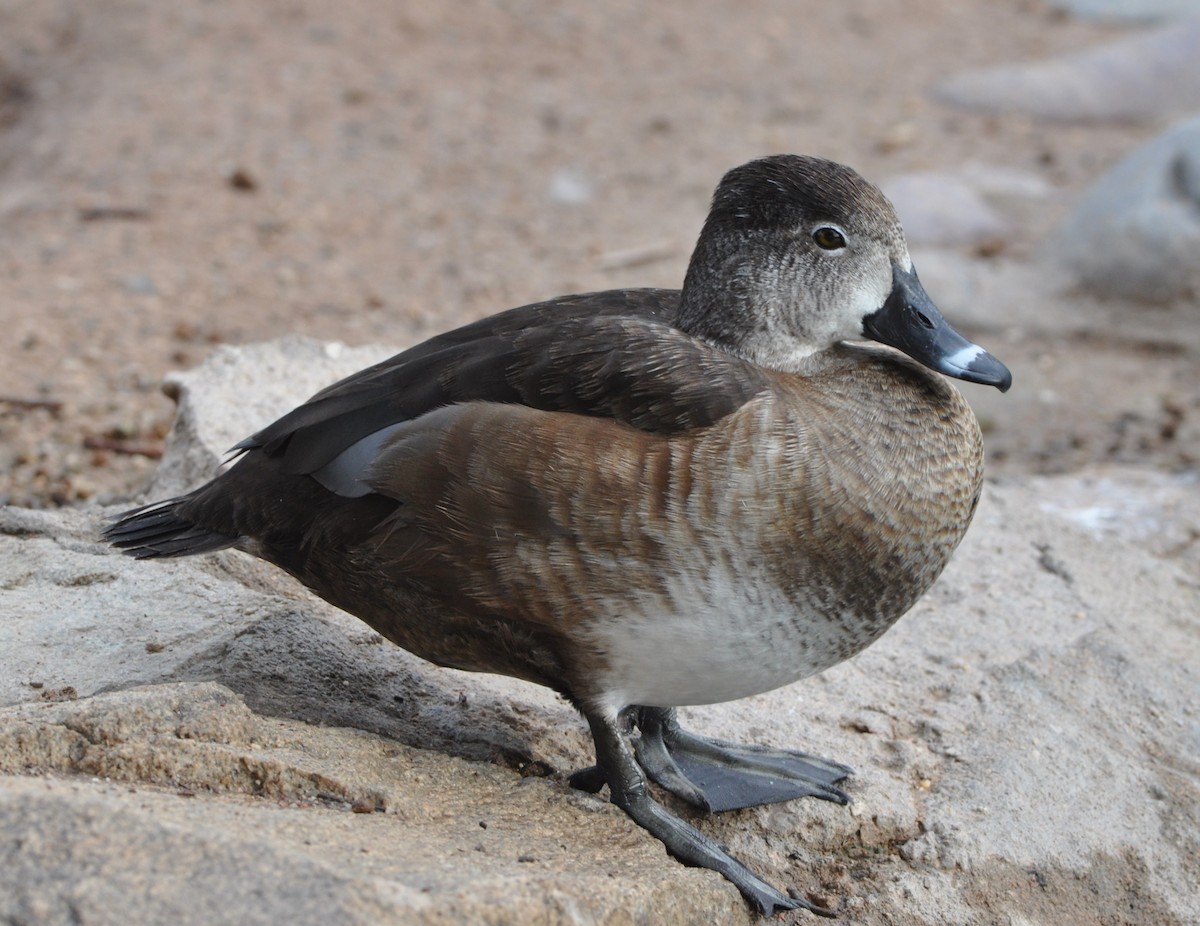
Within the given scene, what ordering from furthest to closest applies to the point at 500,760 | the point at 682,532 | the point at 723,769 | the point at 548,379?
the point at 723,769 → the point at 500,760 → the point at 548,379 → the point at 682,532

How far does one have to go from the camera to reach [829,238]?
2990 millimetres

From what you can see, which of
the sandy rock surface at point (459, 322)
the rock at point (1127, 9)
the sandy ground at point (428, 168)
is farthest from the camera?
the rock at point (1127, 9)

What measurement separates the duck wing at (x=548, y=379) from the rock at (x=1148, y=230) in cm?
480

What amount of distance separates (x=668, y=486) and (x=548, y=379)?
330mm

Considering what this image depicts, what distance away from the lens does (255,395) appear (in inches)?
177

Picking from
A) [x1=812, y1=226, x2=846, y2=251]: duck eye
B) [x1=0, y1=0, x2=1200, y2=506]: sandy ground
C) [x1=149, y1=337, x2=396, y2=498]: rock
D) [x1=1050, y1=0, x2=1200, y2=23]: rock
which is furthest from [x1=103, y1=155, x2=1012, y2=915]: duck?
[x1=1050, y1=0, x2=1200, y2=23]: rock

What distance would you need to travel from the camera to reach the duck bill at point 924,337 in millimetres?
2980

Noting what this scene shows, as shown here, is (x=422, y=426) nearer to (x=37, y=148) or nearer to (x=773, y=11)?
(x=37, y=148)

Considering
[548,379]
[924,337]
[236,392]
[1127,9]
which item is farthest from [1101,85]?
[548,379]

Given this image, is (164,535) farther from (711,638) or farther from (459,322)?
(459,322)

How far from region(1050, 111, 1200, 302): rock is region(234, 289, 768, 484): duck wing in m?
4.80

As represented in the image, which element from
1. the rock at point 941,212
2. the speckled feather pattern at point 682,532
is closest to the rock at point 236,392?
the speckled feather pattern at point 682,532

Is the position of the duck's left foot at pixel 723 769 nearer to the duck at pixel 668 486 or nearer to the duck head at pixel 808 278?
the duck at pixel 668 486

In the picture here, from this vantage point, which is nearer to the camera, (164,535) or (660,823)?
(660,823)
